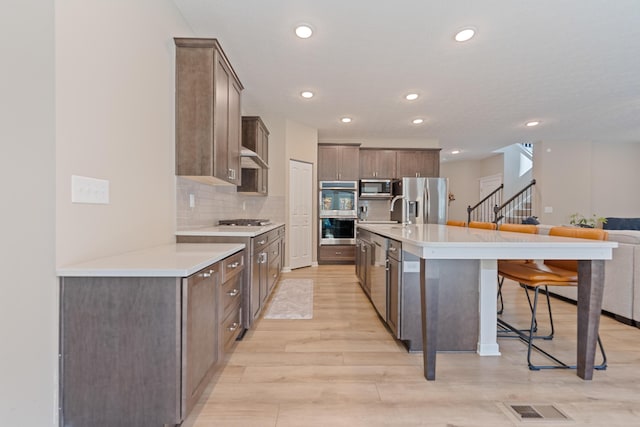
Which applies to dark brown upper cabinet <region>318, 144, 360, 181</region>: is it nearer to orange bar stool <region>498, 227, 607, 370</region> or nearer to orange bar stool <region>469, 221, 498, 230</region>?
orange bar stool <region>469, 221, 498, 230</region>

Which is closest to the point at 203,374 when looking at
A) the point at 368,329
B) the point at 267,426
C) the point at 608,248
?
the point at 267,426

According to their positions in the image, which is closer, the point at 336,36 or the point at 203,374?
the point at 203,374

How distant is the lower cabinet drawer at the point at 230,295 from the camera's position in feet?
5.86

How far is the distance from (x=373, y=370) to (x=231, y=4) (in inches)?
117

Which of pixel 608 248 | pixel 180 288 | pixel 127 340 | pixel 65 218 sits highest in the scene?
pixel 65 218

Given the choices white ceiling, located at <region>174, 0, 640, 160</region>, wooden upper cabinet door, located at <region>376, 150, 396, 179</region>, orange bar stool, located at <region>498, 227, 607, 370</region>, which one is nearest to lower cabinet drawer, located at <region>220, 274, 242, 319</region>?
orange bar stool, located at <region>498, 227, 607, 370</region>

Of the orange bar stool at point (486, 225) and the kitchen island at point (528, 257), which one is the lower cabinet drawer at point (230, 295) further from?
the orange bar stool at point (486, 225)

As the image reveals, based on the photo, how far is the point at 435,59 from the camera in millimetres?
3072

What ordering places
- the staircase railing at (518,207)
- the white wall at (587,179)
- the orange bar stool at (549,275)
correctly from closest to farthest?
the orange bar stool at (549,275) < the white wall at (587,179) < the staircase railing at (518,207)

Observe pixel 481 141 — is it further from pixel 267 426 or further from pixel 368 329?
pixel 267 426

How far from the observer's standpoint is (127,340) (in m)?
1.21

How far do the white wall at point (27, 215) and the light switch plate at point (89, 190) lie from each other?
0.11 meters

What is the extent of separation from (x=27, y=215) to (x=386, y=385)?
6.50ft

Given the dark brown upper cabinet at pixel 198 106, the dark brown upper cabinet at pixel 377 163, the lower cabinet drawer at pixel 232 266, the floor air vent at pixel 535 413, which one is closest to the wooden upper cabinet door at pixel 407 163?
the dark brown upper cabinet at pixel 377 163
